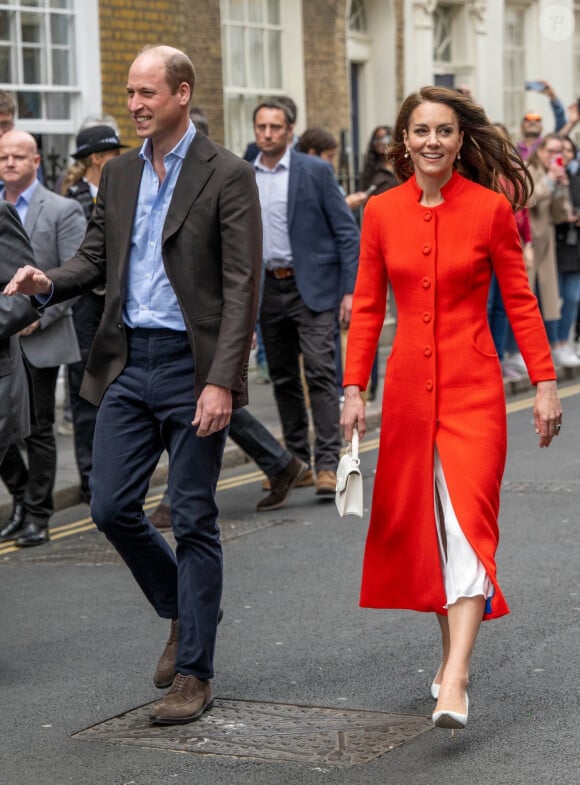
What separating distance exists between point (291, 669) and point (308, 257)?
4.01m

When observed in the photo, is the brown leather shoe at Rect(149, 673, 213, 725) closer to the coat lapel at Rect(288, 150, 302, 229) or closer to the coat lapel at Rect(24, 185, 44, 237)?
the coat lapel at Rect(24, 185, 44, 237)

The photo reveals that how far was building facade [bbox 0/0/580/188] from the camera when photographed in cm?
1415

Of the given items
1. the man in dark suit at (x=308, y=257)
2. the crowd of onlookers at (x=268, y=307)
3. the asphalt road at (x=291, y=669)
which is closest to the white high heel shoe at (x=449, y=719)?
the asphalt road at (x=291, y=669)

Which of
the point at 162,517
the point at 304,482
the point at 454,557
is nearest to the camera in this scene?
the point at 454,557

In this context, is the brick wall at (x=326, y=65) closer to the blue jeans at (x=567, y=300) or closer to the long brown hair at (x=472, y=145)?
the blue jeans at (x=567, y=300)

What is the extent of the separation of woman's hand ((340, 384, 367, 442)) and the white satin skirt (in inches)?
10.3

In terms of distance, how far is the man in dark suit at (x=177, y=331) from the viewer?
533cm

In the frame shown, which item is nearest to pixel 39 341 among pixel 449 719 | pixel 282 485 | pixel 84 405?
pixel 84 405

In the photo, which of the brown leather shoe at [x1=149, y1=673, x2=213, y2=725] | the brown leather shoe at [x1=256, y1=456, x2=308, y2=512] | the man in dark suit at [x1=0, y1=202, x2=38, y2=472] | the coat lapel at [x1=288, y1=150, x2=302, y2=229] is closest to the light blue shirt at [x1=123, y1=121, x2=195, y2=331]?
the man in dark suit at [x1=0, y1=202, x2=38, y2=472]

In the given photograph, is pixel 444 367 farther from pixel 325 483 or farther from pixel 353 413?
pixel 325 483

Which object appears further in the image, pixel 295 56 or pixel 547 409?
pixel 295 56

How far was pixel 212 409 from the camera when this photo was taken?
17.1 feet

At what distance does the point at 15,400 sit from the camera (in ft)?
20.1

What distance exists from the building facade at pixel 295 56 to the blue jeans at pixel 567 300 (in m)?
2.71
